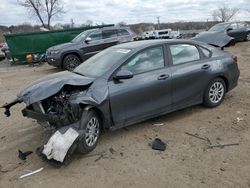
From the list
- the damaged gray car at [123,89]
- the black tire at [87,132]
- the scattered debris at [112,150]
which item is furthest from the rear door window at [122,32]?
the scattered debris at [112,150]

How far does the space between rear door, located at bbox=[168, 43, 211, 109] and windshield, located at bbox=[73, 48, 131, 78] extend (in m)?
1.00

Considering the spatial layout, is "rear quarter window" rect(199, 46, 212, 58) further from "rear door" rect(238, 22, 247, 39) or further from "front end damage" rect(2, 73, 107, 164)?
"rear door" rect(238, 22, 247, 39)

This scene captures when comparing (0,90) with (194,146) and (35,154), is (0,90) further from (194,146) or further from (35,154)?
(194,146)

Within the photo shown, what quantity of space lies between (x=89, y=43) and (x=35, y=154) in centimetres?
950

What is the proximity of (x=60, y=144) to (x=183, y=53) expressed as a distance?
3.11 m

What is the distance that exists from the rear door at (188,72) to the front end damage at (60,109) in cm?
163

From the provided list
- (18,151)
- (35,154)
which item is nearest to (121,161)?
(35,154)

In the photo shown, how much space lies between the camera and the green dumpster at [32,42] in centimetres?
1844

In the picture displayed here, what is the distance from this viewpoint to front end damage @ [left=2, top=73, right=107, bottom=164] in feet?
14.8

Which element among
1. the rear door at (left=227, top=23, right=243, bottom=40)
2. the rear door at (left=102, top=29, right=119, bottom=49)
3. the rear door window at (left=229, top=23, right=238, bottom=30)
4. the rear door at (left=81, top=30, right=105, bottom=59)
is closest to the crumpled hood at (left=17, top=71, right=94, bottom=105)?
the rear door at (left=81, top=30, right=105, bottom=59)

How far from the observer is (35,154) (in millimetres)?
5062

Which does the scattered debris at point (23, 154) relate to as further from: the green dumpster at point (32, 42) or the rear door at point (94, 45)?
the green dumpster at point (32, 42)

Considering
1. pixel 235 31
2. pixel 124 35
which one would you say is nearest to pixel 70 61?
pixel 124 35

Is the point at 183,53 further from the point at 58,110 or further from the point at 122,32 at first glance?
the point at 122,32
